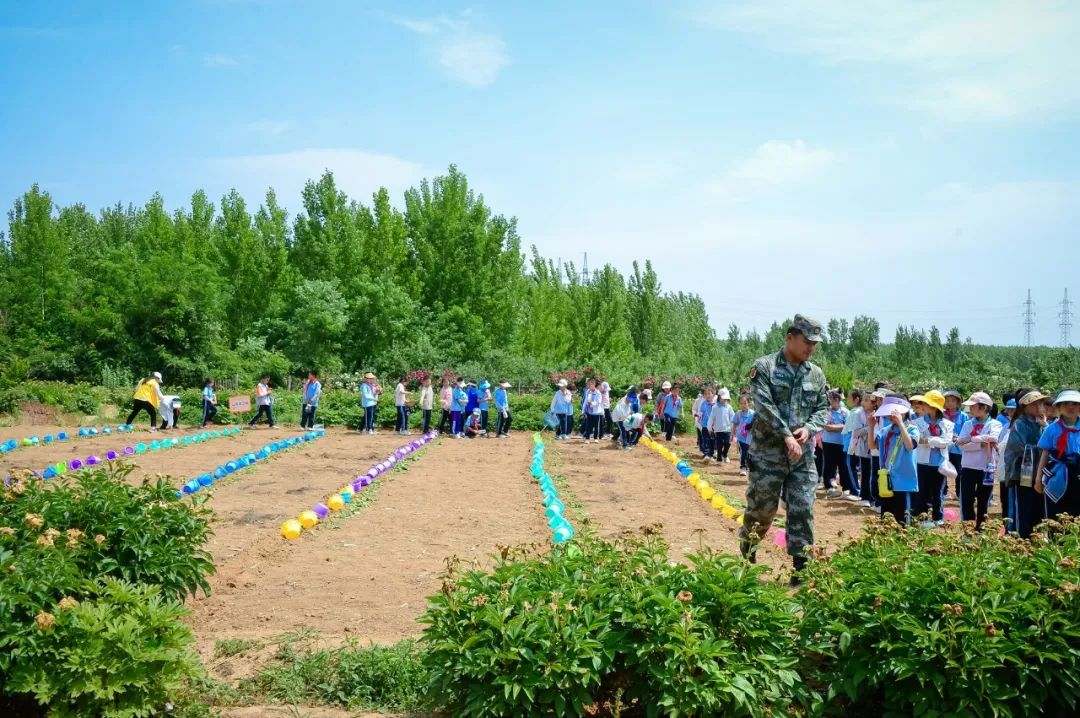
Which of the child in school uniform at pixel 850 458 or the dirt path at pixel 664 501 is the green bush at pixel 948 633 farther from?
the child in school uniform at pixel 850 458

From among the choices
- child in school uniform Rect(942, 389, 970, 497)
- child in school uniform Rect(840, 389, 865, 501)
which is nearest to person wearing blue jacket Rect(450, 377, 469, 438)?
child in school uniform Rect(840, 389, 865, 501)

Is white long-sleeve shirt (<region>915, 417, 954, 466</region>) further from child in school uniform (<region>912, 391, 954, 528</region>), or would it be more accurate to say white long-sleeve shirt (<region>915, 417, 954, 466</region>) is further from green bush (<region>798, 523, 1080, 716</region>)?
green bush (<region>798, 523, 1080, 716</region>)

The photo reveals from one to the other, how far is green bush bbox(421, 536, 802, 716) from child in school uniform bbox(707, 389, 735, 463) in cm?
1353

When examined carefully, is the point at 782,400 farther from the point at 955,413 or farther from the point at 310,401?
the point at 310,401

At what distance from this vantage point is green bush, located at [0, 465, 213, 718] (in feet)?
13.7

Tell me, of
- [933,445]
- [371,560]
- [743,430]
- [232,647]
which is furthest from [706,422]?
[232,647]

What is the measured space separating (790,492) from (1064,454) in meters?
2.87

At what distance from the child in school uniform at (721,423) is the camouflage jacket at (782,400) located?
10937 millimetres

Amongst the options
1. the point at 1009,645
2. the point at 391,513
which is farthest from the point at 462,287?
the point at 1009,645

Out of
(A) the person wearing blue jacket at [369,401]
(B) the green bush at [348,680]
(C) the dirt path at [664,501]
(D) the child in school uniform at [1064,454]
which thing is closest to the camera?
(B) the green bush at [348,680]

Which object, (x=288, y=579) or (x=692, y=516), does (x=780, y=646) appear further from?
(x=692, y=516)

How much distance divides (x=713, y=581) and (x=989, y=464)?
7.77m

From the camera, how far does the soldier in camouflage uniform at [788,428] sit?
6457mm

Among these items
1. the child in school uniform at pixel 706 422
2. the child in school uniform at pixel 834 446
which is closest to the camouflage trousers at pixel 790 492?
the child in school uniform at pixel 834 446
